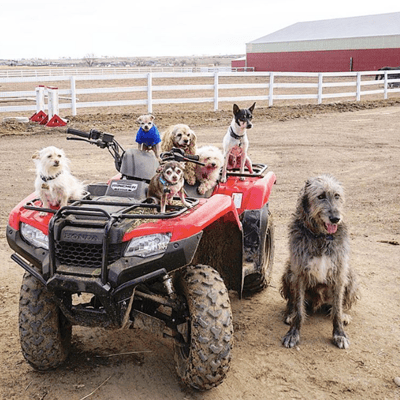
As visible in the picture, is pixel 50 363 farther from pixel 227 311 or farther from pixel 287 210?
pixel 287 210

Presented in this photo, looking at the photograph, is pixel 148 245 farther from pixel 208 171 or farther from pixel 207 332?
pixel 208 171

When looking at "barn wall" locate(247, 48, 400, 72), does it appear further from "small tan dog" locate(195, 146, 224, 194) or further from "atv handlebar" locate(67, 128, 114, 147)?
"atv handlebar" locate(67, 128, 114, 147)

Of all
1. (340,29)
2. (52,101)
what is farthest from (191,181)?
(340,29)

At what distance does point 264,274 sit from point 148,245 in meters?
2.20

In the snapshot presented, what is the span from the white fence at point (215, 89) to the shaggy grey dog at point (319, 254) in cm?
1395

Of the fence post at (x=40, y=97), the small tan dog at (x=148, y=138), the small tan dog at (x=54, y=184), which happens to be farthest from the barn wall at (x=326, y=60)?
the small tan dog at (x=54, y=184)

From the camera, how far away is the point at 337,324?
15.4 ft

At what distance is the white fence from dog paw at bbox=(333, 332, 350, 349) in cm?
1436

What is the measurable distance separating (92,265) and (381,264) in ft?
13.1

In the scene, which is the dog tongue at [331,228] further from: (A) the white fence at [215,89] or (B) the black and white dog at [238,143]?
(A) the white fence at [215,89]

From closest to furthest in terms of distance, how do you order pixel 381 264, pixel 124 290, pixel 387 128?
pixel 124 290 < pixel 381 264 < pixel 387 128

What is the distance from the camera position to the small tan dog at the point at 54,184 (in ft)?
13.7

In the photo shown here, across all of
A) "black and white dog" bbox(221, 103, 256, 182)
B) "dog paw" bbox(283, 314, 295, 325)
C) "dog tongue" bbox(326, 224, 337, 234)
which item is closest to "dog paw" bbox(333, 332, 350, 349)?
"dog paw" bbox(283, 314, 295, 325)

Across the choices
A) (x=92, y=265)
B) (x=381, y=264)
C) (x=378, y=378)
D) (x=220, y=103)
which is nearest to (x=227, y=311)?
(x=92, y=265)
